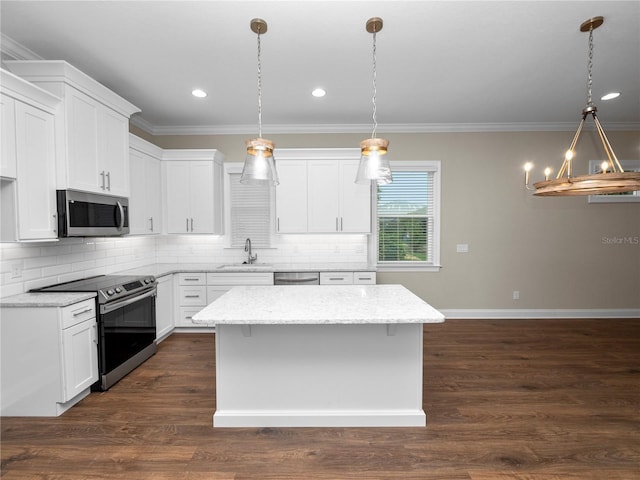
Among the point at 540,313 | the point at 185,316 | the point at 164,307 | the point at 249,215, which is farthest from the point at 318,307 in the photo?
the point at 540,313

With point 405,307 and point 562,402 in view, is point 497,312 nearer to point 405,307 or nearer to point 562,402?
point 562,402

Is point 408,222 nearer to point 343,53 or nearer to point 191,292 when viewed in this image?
point 343,53

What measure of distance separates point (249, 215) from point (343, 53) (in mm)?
2777

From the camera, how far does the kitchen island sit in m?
2.31

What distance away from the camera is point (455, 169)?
4906 millimetres

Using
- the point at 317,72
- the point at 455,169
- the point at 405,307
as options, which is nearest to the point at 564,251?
the point at 455,169

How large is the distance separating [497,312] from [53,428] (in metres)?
5.31

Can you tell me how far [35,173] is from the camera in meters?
2.46

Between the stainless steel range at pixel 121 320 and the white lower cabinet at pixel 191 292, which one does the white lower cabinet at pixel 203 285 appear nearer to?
the white lower cabinet at pixel 191 292

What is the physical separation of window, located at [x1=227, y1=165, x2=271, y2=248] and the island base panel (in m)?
2.78

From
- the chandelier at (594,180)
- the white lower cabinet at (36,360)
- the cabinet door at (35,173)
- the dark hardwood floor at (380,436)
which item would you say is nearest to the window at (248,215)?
the dark hardwood floor at (380,436)

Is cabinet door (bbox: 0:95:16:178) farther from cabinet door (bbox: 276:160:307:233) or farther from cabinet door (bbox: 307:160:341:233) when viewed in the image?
cabinet door (bbox: 307:160:341:233)

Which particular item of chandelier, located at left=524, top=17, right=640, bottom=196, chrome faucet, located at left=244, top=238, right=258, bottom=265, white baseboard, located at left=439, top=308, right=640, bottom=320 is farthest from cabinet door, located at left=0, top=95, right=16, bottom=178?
white baseboard, located at left=439, top=308, right=640, bottom=320

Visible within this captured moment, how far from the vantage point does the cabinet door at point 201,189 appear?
455cm
